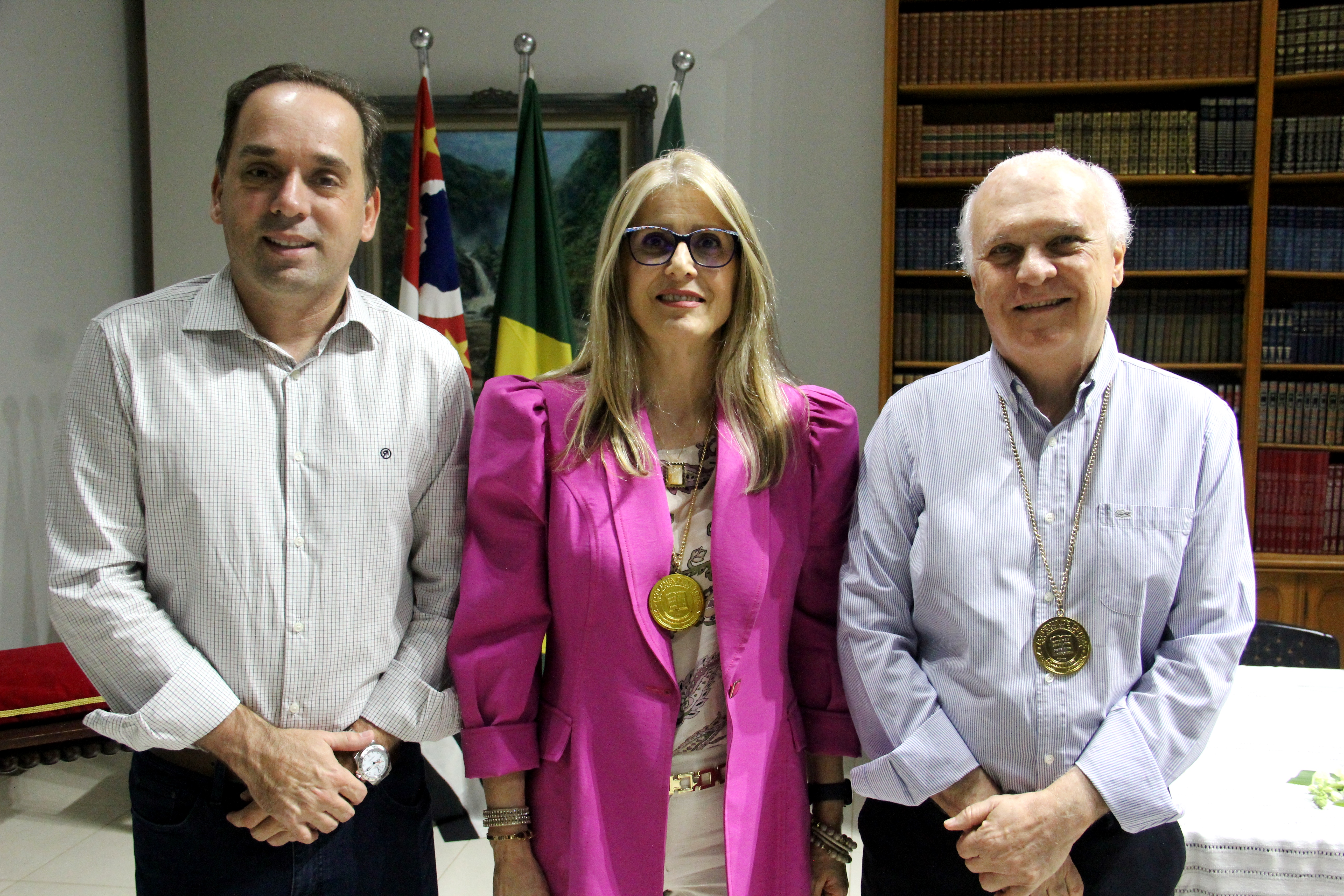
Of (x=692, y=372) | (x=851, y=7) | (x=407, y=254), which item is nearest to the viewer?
(x=692, y=372)

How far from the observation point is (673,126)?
3770 millimetres

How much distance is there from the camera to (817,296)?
13.6ft

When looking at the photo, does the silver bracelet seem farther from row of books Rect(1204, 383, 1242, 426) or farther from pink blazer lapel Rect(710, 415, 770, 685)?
row of books Rect(1204, 383, 1242, 426)

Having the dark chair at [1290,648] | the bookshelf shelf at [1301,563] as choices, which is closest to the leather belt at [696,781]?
the dark chair at [1290,648]

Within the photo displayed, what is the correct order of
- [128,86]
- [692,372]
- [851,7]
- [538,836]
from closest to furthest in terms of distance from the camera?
1. [538,836]
2. [692,372]
3. [851,7]
4. [128,86]

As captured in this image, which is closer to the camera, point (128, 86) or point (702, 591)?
point (702, 591)

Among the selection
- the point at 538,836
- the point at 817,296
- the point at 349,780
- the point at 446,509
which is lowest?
the point at 538,836

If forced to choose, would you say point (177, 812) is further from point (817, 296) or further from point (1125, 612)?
point (817, 296)

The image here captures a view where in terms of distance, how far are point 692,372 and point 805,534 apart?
34 cm

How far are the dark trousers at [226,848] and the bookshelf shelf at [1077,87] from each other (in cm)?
339

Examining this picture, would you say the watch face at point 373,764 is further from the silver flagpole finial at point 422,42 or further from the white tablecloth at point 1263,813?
the silver flagpole finial at point 422,42

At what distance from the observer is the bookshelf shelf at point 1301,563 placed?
3.66 meters

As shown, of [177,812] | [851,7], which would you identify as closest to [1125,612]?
[177,812]

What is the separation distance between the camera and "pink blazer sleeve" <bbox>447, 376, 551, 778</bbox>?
1.43 meters
